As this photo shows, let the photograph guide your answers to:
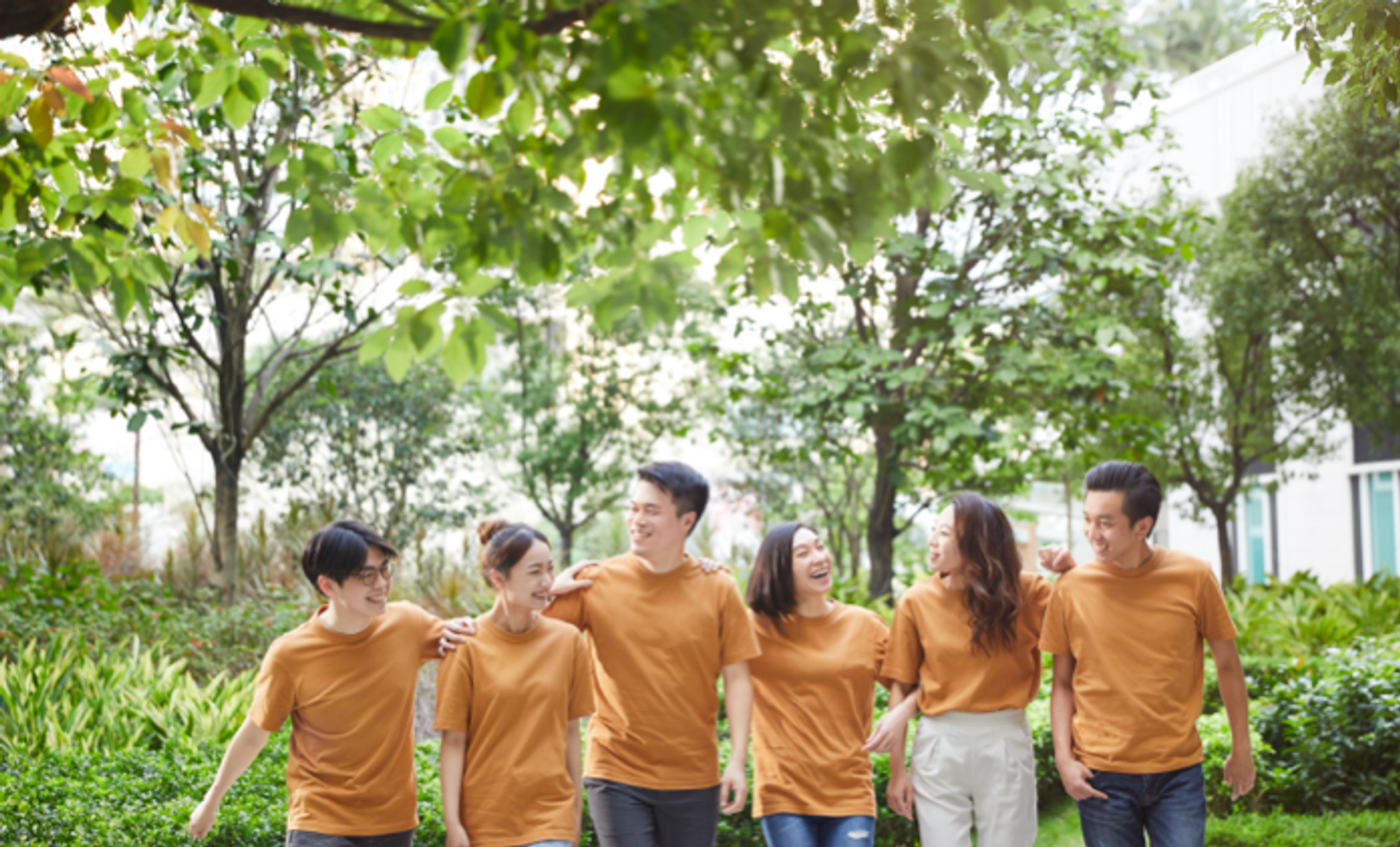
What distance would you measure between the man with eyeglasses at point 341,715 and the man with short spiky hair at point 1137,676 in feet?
7.68

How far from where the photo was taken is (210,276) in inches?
282

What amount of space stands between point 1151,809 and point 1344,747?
152 inches

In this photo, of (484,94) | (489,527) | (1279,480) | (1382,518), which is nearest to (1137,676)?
(489,527)

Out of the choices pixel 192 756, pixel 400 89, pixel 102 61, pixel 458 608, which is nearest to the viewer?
pixel 102 61

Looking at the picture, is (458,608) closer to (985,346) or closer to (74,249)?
(985,346)

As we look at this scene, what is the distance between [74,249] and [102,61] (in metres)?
0.87

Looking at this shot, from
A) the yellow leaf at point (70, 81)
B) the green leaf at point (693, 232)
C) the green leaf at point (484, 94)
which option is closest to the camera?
the green leaf at point (484, 94)

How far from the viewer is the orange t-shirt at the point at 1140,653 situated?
151 inches

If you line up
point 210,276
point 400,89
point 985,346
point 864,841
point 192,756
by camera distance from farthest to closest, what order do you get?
point 400,89
point 985,346
point 210,276
point 192,756
point 864,841

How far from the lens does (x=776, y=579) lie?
419 centimetres

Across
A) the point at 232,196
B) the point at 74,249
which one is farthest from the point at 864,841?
the point at 232,196

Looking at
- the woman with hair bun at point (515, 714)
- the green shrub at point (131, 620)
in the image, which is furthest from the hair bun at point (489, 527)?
the green shrub at point (131, 620)

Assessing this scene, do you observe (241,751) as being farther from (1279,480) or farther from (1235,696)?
(1279,480)

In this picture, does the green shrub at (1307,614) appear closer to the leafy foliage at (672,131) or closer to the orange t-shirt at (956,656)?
the orange t-shirt at (956,656)
